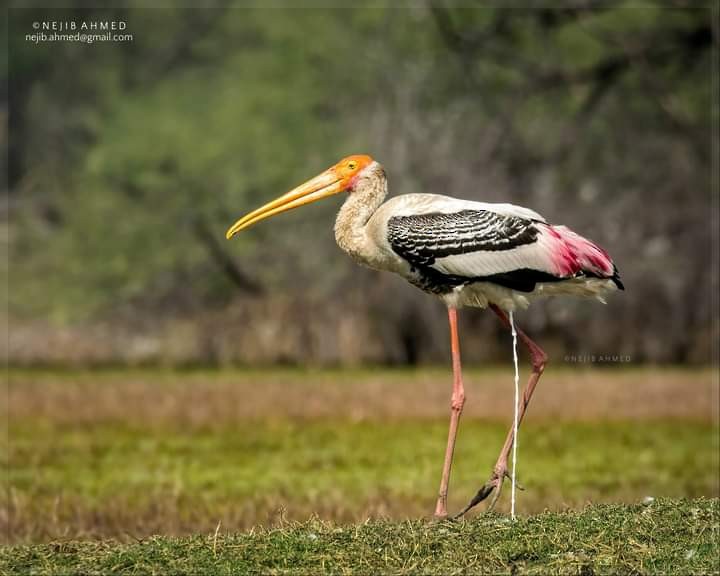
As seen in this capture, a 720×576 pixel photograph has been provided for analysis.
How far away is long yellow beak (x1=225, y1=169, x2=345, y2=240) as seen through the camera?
8062 millimetres

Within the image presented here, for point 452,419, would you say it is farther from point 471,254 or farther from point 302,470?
point 302,470

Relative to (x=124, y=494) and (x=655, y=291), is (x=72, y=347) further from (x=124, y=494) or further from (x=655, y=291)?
(x=124, y=494)

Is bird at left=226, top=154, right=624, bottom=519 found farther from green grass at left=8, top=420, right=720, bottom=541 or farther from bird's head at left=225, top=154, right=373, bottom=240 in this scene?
green grass at left=8, top=420, right=720, bottom=541

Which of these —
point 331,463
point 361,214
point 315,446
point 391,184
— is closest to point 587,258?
point 361,214

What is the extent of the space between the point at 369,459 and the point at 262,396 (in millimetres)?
5082

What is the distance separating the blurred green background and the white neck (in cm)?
1318

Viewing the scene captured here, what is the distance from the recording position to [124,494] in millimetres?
11094

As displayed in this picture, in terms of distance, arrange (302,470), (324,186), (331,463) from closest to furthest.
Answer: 1. (324,186)
2. (302,470)
3. (331,463)

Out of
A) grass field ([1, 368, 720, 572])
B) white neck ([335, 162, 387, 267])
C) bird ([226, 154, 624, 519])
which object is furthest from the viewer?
white neck ([335, 162, 387, 267])

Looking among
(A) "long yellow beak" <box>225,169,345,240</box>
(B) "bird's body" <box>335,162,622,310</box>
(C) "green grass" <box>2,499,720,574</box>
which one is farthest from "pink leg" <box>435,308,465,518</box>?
(A) "long yellow beak" <box>225,169,345,240</box>

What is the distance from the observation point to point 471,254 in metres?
7.56

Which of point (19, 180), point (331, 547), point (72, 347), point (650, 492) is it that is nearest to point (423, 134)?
point (72, 347)

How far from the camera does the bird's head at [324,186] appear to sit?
8039 mm

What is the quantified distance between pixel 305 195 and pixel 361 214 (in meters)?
0.43
